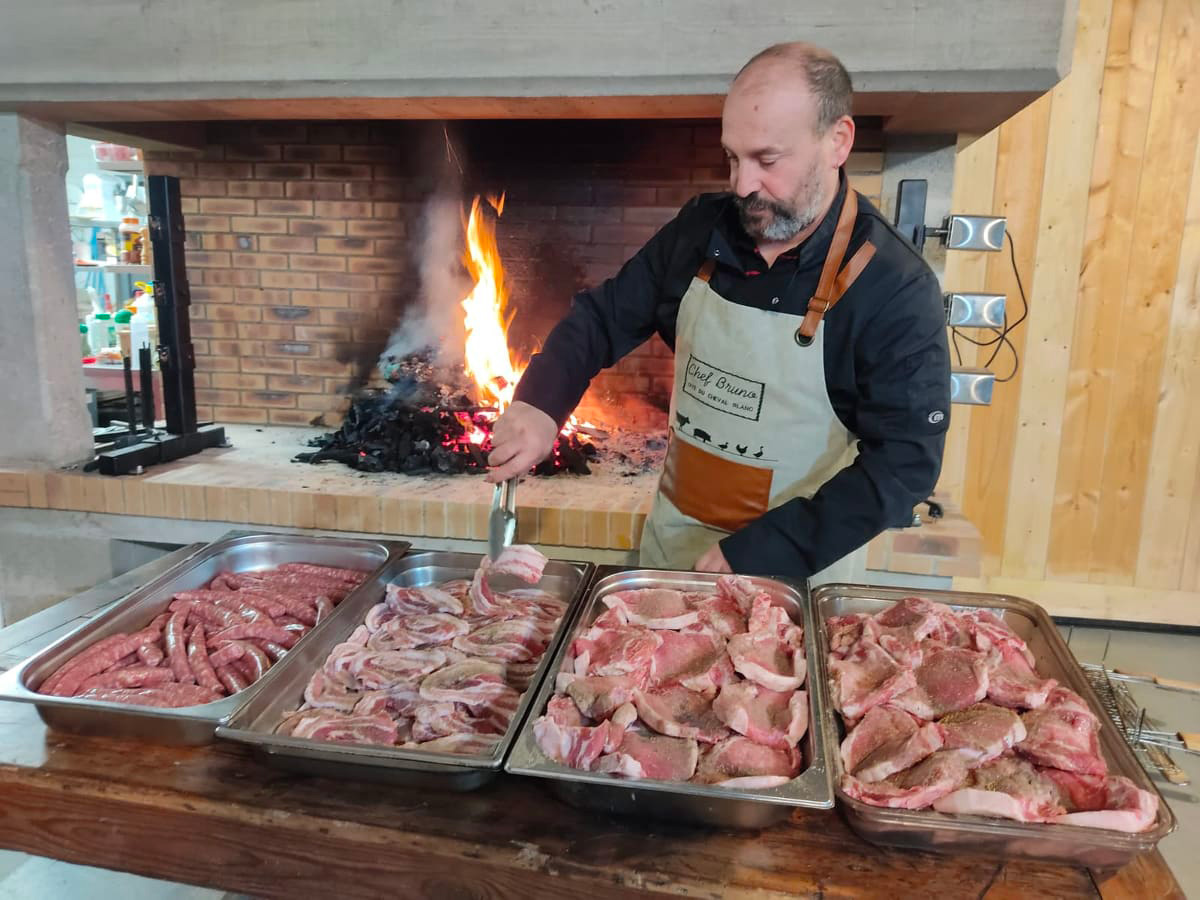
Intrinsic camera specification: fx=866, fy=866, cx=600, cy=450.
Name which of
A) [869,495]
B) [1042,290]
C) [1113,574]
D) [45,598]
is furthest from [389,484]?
[1113,574]

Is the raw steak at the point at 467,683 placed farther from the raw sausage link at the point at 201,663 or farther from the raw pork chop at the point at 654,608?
the raw sausage link at the point at 201,663

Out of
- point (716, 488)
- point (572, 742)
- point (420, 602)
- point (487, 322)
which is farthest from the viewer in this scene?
point (487, 322)

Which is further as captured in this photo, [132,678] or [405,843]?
[132,678]

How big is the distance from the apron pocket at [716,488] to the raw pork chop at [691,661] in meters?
0.65

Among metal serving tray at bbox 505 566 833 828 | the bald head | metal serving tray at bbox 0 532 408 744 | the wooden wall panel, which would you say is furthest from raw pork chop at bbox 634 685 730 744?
the wooden wall panel

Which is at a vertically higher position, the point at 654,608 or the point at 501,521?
the point at 501,521

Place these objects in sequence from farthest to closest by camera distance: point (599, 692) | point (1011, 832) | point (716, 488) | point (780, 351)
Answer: point (716, 488), point (780, 351), point (599, 692), point (1011, 832)

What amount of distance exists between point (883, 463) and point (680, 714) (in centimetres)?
81

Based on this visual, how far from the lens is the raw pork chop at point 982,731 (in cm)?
125

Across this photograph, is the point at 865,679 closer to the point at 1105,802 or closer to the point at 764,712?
the point at 764,712

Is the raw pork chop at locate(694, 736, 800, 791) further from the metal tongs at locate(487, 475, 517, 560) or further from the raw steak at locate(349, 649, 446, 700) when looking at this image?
the metal tongs at locate(487, 475, 517, 560)

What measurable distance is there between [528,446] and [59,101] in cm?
244

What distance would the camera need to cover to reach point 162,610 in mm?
1794

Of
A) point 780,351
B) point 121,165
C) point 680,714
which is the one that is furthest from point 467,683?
point 121,165
